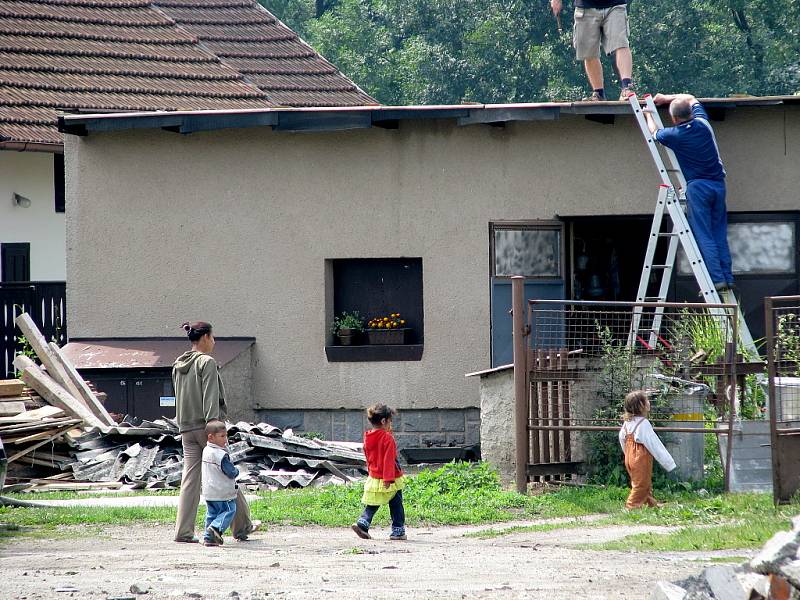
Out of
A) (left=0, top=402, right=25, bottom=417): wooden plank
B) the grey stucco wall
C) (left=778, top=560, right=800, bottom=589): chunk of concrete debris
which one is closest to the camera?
(left=778, top=560, right=800, bottom=589): chunk of concrete debris

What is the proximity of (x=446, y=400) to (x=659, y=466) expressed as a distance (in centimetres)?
391

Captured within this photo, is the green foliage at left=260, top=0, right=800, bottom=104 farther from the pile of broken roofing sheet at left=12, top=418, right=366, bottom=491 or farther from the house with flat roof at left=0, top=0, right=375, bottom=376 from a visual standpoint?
the pile of broken roofing sheet at left=12, top=418, right=366, bottom=491

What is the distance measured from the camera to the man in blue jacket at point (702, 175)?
13.1m

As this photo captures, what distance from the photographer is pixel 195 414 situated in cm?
993

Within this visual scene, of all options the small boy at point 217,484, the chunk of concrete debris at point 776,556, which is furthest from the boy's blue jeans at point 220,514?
the chunk of concrete debris at point 776,556

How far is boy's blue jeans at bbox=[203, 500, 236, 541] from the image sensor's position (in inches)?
378

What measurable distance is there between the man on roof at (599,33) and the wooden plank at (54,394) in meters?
6.60

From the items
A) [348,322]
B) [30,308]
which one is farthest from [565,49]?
[348,322]

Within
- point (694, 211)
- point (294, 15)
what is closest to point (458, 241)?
point (694, 211)

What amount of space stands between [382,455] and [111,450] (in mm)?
4933

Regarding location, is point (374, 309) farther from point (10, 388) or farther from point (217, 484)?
point (217, 484)

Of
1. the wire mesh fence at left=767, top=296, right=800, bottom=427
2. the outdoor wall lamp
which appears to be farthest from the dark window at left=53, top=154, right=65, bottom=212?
the wire mesh fence at left=767, top=296, right=800, bottom=427

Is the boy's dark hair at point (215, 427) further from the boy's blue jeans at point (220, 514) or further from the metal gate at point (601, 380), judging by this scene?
the metal gate at point (601, 380)

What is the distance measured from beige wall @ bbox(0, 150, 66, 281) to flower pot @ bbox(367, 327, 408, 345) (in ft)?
28.5
